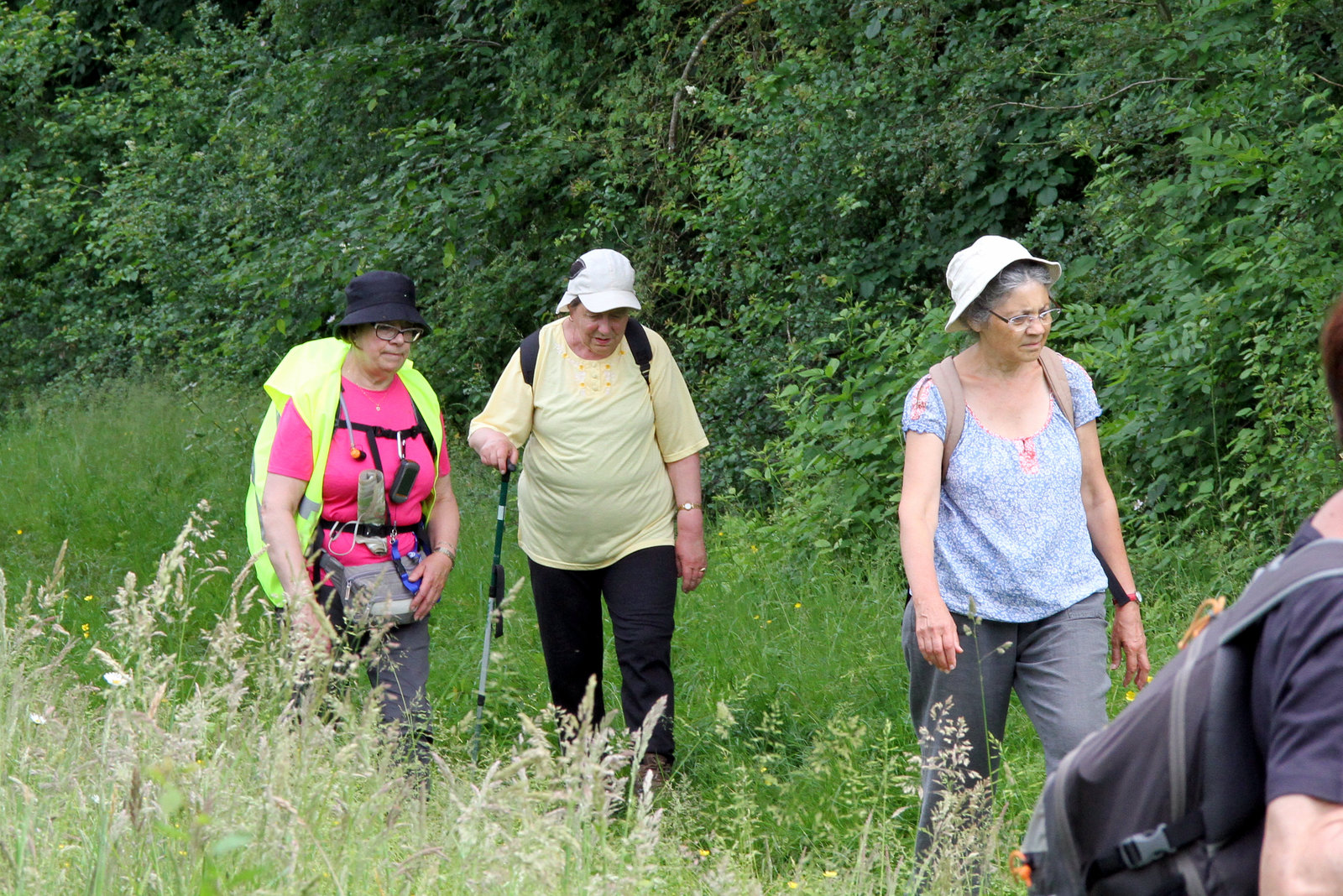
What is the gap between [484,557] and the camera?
7.46 meters

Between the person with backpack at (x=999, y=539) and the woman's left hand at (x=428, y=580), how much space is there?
1.60 meters

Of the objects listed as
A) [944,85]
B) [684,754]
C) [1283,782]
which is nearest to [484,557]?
[684,754]

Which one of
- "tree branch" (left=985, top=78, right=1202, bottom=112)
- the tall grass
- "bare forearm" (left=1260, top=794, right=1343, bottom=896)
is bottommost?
the tall grass

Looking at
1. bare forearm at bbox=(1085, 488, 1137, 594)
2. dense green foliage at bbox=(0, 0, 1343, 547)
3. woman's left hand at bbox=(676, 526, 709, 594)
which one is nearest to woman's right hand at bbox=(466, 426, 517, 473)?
woman's left hand at bbox=(676, 526, 709, 594)

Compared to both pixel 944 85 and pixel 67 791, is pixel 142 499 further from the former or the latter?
pixel 67 791

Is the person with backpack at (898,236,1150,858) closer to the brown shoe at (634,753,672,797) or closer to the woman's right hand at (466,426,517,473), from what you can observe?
the brown shoe at (634,753,672,797)

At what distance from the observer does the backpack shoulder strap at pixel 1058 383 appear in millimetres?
3365

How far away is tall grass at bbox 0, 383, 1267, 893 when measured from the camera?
219 centimetres

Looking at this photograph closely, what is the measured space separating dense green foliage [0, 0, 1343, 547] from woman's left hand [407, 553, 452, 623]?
2785 mm

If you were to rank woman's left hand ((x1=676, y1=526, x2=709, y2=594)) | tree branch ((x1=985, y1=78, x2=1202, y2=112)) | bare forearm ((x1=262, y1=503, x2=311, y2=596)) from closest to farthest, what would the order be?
1. bare forearm ((x1=262, y1=503, x2=311, y2=596))
2. woman's left hand ((x1=676, y1=526, x2=709, y2=594))
3. tree branch ((x1=985, y1=78, x2=1202, y2=112))

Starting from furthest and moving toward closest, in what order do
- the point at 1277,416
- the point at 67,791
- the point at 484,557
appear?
the point at 484,557
the point at 1277,416
the point at 67,791

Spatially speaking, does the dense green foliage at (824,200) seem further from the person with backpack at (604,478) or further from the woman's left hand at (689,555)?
the person with backpack at (604,478)

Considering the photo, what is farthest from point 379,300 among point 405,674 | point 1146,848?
point 1146,848

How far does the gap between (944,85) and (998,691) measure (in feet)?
18.3
